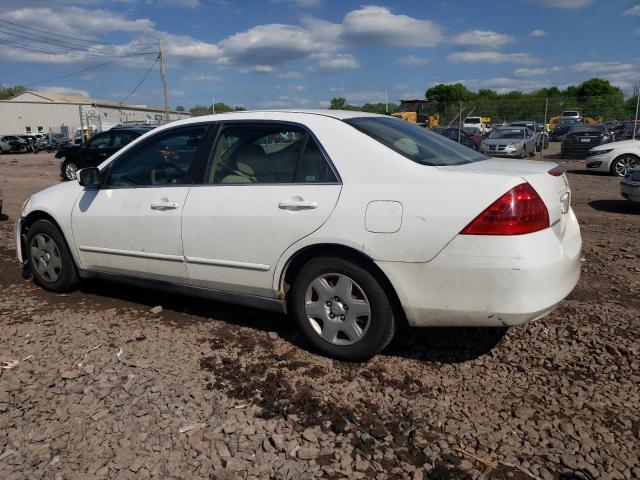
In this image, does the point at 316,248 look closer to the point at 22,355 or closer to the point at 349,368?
A: the point at 349,368

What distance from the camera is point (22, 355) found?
375cm

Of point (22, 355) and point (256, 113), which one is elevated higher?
point (256, 113)

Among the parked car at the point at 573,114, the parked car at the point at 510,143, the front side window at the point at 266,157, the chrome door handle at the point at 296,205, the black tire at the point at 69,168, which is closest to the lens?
the chrome door handle at the point at 296,205

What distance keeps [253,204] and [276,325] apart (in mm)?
1125

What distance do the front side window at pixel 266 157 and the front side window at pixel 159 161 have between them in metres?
0.27

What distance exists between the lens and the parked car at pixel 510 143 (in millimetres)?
20453

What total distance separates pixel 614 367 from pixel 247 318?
2.67 m

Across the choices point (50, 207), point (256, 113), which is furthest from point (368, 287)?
point (50, 207)

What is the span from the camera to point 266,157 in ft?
12.3

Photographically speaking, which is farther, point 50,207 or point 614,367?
point 50,207

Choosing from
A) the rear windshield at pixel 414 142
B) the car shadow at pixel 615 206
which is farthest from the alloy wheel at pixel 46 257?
the car shadow at pixel 615 206

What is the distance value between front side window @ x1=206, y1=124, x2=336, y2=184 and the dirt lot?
1204mm

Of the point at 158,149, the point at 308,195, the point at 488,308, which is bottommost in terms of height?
the point at 488,308

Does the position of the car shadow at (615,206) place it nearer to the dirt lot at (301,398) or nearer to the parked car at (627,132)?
the dirt lot at (301,398)
